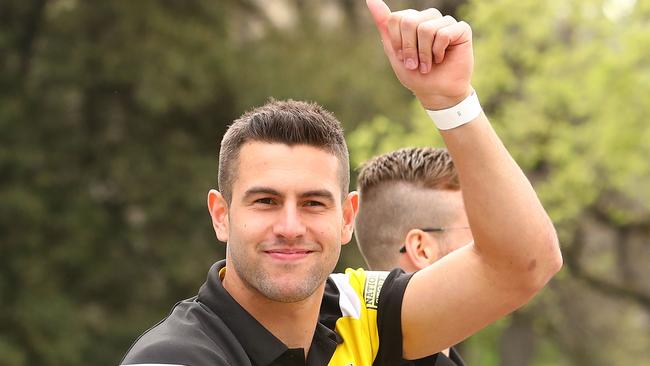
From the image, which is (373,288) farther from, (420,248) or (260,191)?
(420,248)

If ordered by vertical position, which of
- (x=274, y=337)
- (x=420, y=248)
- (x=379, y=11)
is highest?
(x=379, y=11)

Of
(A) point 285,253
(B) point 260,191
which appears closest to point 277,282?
(A) point 285,253

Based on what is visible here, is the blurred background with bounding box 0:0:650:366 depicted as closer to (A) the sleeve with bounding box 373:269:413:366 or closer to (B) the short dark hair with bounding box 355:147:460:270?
(B) the short dark hair with bounding box 355:147:460:270

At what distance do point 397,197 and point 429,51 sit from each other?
1.87 metres

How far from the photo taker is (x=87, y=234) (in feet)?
74.0

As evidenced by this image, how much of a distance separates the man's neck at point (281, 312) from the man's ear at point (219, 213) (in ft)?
0.41

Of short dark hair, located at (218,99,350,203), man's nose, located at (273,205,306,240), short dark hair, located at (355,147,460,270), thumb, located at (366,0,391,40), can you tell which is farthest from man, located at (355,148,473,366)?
thumb, located at (366,0,391,40)

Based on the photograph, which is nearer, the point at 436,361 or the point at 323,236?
the point at 323,236

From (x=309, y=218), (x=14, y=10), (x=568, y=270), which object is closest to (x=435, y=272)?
(x=309, y=218)

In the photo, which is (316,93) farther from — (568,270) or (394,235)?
(394,235)

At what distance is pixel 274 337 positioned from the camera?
3.42m

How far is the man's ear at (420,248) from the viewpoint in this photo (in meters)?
4.79

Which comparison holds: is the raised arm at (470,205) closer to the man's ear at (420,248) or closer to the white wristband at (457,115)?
the white wristband at (457,115)

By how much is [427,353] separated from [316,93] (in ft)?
61.2
